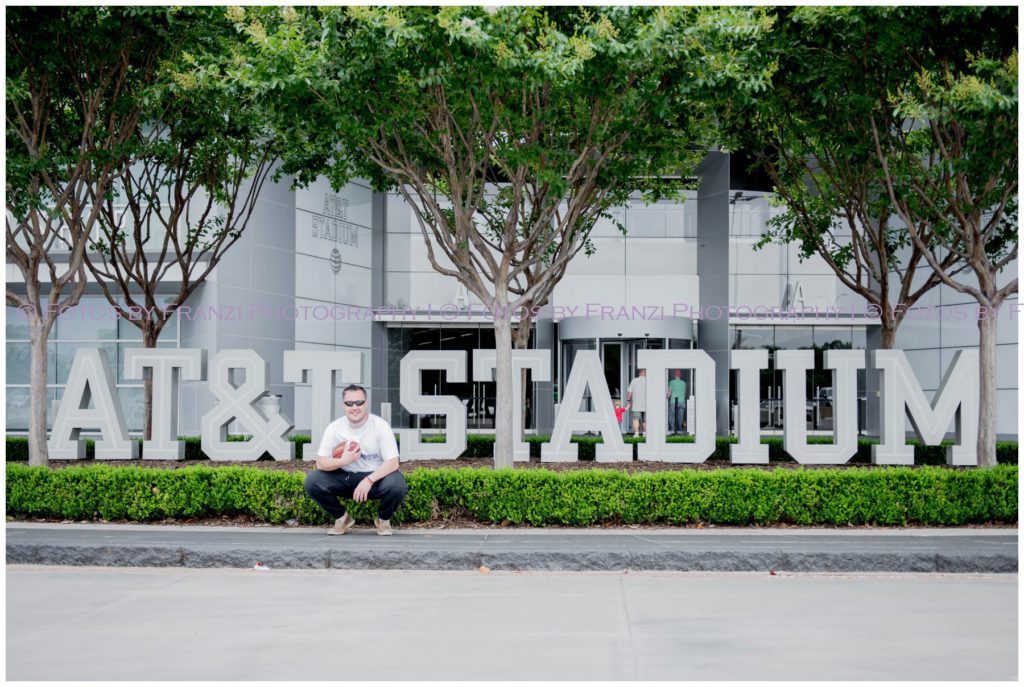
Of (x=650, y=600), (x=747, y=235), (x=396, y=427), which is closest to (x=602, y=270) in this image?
(x=747, y=235)

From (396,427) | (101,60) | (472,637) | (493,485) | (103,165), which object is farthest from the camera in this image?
(396,427)

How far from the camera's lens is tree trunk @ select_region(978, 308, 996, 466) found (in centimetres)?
1452

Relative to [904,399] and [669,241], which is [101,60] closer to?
[904,399]

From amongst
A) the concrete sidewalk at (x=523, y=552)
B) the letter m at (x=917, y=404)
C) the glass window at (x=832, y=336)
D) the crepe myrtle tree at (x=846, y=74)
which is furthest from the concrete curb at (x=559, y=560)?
the glass window at (x=832, y=336)

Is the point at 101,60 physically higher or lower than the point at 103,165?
higher

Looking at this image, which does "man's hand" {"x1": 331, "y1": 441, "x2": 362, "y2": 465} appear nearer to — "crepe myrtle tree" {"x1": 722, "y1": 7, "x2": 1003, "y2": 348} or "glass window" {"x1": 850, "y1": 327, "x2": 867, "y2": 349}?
"crepe myrtle tree" {"x1": 722, "y1": 7, "x2": 1003, "y2": 348}

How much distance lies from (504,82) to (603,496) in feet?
15.8

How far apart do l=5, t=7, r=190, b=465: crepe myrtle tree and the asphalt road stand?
22.3 feet

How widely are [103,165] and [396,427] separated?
18.0 m

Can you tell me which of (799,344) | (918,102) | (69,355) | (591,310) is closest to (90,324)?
Answer: (69,355)

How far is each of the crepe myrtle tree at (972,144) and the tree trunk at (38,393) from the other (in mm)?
11388

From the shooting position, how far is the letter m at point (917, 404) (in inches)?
637

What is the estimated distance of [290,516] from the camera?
40.6 ft

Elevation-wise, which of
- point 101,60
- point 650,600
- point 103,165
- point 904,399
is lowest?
point 650,600
